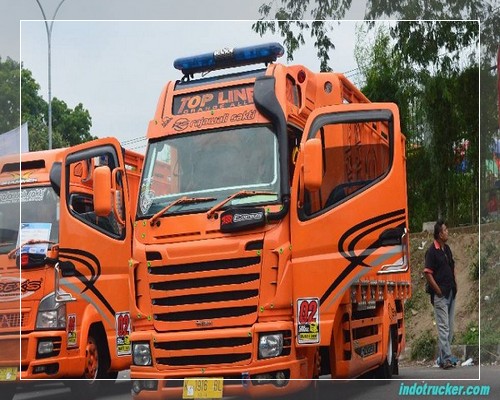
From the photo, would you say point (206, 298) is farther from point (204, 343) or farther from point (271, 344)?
point (271, 344)

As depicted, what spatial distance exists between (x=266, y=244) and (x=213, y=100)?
4.54 ft

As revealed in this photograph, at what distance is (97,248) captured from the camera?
26.6 ft

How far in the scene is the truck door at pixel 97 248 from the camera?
26.2 feet

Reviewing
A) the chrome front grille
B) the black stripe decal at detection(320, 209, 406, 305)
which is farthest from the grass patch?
the chrome front grille

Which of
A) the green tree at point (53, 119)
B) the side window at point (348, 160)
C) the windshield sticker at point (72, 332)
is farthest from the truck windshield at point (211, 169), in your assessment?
the windshield sticker at point (72, 332)

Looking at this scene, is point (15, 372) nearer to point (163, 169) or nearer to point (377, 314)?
point (163, 169)

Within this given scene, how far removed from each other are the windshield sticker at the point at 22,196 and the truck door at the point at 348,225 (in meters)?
2.66

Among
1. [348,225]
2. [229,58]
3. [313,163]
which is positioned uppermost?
[229,58]

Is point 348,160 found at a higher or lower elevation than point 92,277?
higher

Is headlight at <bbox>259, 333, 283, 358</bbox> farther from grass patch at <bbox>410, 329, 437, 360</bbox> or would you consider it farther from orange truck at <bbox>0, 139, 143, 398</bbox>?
grass patch at <bbox>410, 329, 437, 360</bbox>

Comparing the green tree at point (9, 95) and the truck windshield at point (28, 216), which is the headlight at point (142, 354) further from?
the green tree at point (9, 95)

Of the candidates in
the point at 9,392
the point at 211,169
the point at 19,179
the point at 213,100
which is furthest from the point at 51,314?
the point at 213,100

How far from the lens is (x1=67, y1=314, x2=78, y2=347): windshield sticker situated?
8438 mm
